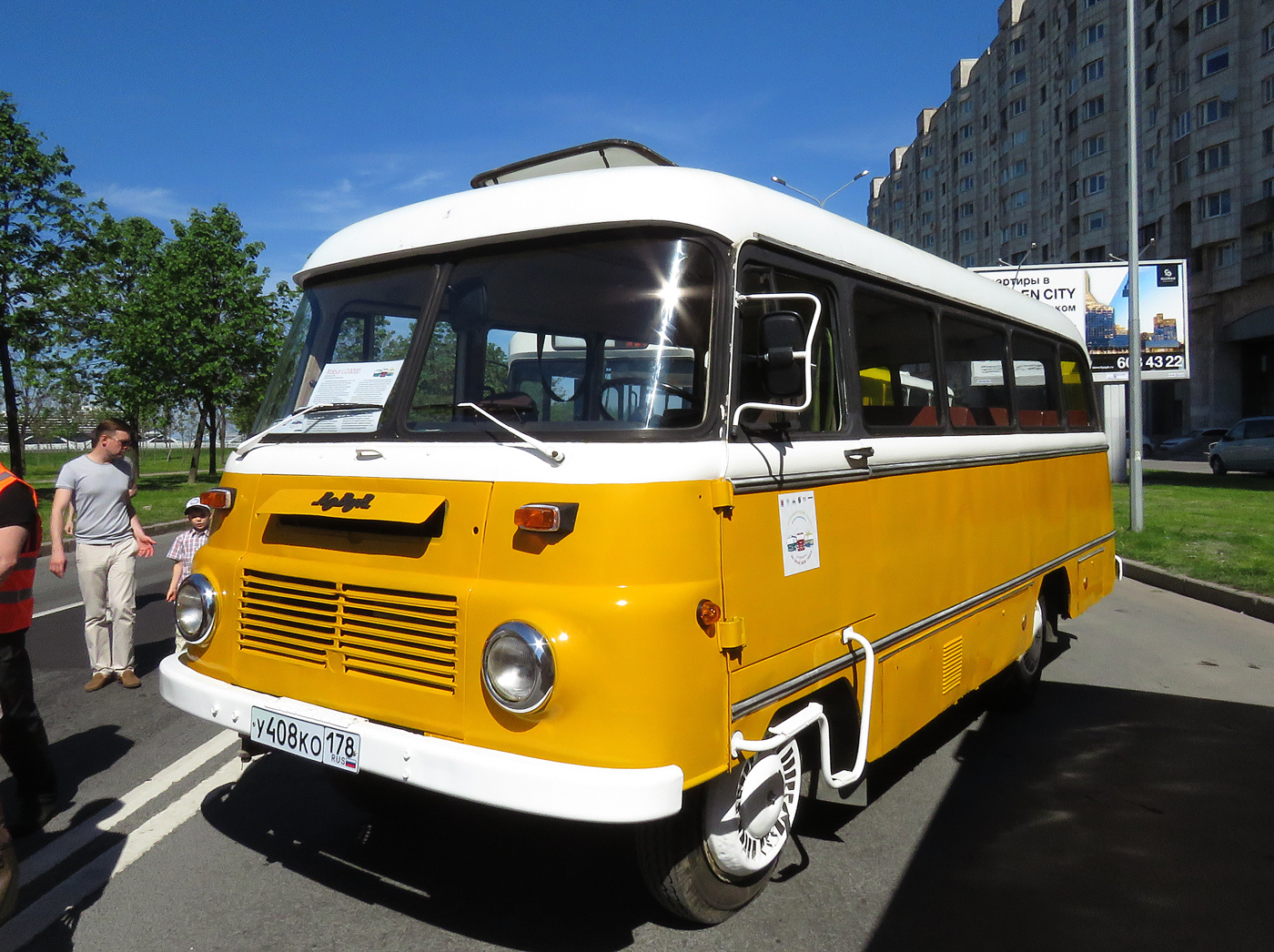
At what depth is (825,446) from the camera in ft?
13.2

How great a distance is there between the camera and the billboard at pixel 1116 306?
28.2 meters

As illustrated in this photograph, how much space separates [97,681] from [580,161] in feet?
17.4

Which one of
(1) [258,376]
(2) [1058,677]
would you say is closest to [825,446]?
(2) [1058,677]

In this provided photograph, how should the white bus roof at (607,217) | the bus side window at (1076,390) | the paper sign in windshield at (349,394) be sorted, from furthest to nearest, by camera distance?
the bus side window at (1076,390), the paper sign in windshield at (349,394), the white bus roof at (607,217)

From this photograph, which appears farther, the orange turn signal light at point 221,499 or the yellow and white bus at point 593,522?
the orange turn signal light at point 221,499

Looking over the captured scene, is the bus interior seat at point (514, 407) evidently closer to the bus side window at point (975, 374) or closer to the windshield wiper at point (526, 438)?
the windshield wiper at point (526, 438)

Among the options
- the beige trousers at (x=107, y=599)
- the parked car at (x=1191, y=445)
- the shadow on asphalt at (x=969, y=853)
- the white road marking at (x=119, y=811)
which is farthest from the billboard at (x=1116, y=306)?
the white road marking at (x=119, y=811)

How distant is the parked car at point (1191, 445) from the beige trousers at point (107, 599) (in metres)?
49.7

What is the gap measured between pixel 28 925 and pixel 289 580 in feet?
4.99

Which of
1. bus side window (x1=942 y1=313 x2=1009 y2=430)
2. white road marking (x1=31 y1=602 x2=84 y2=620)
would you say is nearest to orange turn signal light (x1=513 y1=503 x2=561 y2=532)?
bus side window (x1=942 y1=313 x2=1009 y2=430)

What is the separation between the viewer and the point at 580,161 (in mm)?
4695

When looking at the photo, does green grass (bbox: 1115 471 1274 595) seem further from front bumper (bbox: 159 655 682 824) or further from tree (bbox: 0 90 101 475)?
tree (bbox: 0 90 101 475)

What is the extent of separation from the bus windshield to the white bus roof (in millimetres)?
91

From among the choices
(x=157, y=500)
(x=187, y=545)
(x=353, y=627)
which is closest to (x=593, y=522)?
(x=353, y=627)
